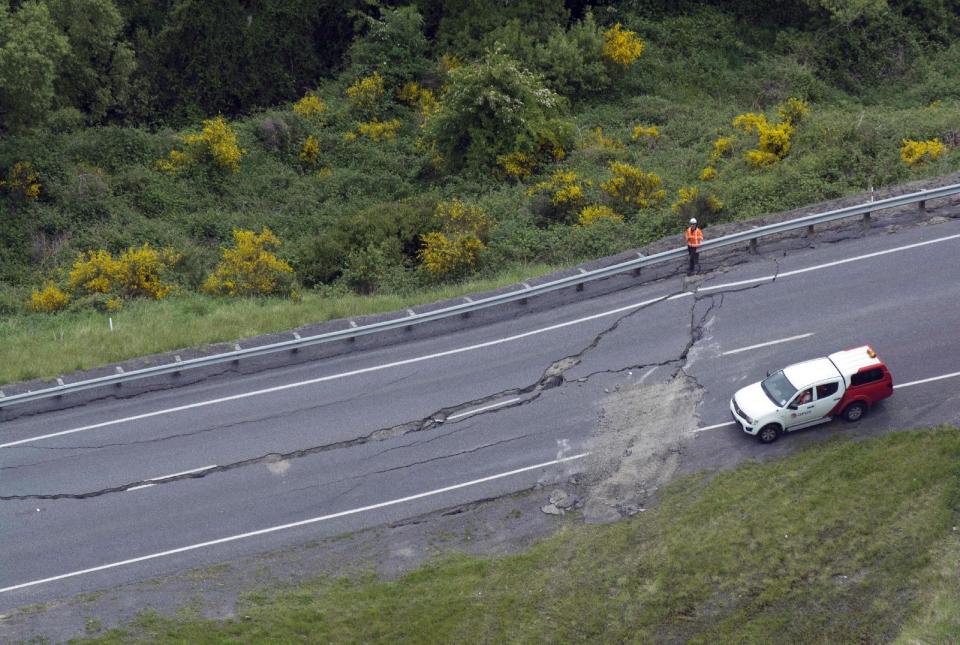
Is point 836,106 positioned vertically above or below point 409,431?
above

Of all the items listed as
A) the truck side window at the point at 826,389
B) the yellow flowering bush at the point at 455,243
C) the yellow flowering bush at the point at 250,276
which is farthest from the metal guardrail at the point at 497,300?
the truck side window at the point at 826,389

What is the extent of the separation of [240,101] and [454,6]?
10.9 meters

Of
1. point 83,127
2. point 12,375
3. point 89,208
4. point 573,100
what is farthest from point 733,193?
point 83,127

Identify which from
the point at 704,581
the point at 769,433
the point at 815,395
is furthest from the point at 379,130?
the point at 704,581

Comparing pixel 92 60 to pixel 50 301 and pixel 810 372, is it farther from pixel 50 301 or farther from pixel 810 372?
pixel 810 372

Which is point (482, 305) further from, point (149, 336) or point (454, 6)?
point (454, 6)

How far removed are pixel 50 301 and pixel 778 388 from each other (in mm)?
18504

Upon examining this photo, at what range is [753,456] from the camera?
19344mm

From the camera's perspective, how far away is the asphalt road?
19.2 meters

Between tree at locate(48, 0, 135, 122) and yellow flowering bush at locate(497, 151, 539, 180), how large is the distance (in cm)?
1572

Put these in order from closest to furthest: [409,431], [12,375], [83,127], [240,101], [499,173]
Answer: [409,431]
[12,375]
[499,173]
[83,127]
[240,101]

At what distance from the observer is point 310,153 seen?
129ft

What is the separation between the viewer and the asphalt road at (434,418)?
1925cm

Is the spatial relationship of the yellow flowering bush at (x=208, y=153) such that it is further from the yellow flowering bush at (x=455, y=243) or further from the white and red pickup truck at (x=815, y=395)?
the white and red pickup truck at (x=815, y=395)
